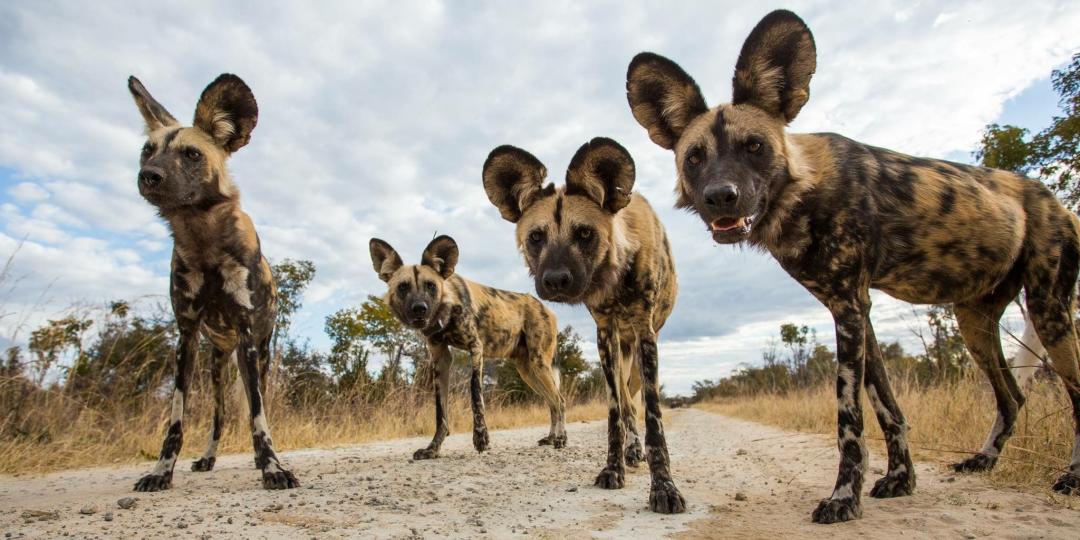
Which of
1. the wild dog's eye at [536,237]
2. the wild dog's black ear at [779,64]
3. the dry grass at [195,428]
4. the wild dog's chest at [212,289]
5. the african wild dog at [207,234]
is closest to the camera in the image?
the wild dog's black ear at [779,64]

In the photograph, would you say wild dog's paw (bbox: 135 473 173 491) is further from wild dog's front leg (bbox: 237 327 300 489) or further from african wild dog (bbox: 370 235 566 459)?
african wild dog (bbox: 370 235 566 459)

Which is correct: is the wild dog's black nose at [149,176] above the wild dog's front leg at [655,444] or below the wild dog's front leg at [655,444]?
above

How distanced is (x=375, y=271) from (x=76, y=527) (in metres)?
6.26

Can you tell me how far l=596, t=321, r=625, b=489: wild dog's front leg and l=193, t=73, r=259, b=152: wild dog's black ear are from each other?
320 centimetres

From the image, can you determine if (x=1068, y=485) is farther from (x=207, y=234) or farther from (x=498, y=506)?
(x=207, y=234)

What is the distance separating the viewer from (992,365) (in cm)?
454

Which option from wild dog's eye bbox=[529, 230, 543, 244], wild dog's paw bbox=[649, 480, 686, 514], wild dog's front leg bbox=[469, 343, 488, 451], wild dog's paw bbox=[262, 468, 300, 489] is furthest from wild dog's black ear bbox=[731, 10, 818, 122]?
wild dog's front leg bbox=[469, 343, 488, 451]

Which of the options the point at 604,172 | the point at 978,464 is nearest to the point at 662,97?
the point at 604,172

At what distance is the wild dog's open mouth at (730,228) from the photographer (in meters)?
3.48

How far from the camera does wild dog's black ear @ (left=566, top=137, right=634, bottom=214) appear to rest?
4.74m

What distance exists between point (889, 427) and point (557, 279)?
218 centimetres

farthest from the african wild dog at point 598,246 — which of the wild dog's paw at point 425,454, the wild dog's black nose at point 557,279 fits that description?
the wild dog's paw at point 425,454

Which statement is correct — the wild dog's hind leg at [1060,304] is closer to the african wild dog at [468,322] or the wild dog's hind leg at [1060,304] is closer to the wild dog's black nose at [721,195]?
the wild dog's black nose at [721,195]

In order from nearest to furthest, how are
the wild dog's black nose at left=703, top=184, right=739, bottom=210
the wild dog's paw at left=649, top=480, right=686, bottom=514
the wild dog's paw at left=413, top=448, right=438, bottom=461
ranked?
1. the wild dog's black nose at left=703, top=184, right=739, bottom=210
2. the wild dog's paw at left=649, top=480, right=686, bottom=514
3. the wild dog's paw at left=413, top=448, right=438, bottom=461
